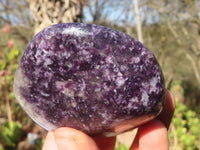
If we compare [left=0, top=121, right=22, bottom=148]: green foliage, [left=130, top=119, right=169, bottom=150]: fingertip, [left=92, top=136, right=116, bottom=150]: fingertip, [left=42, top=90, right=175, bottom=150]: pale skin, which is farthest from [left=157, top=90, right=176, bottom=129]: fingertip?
[left=0, top=121, right=22, bottom=148]: green foliage

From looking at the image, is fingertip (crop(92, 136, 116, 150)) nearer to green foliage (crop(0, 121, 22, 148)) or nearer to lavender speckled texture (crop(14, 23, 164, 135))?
lavender speckled texture (crop(14, 23, 164, 135))

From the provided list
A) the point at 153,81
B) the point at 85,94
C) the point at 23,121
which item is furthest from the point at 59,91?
the point at 23,121

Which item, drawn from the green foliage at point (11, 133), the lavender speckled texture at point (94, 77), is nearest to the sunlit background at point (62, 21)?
the green foliage at point (11, 133)

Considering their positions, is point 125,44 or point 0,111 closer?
point 125,44

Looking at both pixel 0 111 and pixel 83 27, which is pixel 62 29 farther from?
pixel 0 111

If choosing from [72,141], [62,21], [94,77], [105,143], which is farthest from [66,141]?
[62,21]

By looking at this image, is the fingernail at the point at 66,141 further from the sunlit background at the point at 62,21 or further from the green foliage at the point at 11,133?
A: the green foliage at the point at 11,133

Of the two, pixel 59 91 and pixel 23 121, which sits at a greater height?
pixel 59 91
